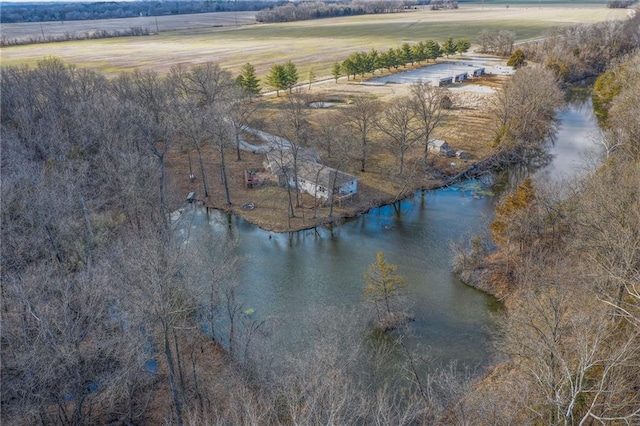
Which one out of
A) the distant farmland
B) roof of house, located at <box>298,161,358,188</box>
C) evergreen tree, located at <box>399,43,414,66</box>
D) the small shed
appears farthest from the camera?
the distant farmland

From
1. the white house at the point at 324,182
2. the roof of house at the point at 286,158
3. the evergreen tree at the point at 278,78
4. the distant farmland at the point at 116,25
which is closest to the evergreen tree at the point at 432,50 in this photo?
the evergreen tree at the point at 278,78

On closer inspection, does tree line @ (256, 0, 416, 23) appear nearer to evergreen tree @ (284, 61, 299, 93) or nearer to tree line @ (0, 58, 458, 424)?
evergreen tree @ (284, 61, 299, 93)

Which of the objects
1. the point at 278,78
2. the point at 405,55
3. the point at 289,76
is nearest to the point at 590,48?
the point at 405,55

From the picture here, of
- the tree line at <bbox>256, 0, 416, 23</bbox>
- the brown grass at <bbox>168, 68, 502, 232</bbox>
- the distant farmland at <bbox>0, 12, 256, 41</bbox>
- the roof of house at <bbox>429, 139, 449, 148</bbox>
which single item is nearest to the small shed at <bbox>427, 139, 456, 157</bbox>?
the roof of house at <bbox>429, 139, 449, 148</bbox>

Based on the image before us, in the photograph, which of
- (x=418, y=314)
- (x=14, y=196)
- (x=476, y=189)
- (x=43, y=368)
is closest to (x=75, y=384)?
(x=43, y=368)

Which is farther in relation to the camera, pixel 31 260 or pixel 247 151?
pixel 247 151

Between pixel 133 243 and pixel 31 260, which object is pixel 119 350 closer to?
pixel 133 243
